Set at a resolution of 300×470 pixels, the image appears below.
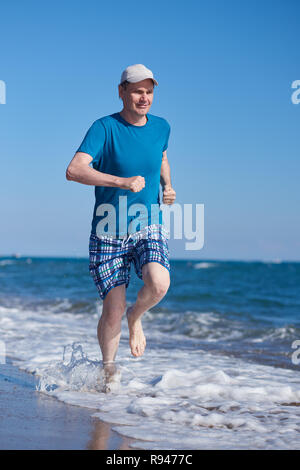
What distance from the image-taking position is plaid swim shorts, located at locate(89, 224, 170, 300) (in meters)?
3.46

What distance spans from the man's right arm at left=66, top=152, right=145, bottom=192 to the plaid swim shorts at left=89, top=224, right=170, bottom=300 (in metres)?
0.46

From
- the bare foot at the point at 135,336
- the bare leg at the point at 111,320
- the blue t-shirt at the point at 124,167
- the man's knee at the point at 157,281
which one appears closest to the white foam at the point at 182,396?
the bare leg at the point at 111,320

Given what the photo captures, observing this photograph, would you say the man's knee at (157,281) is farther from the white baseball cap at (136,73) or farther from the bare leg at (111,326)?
the white baseball cap at (136,73)

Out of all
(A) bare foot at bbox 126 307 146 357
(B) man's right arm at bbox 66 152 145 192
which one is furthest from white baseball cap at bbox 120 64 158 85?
(A) bare foot at bbox 126 307 146 357

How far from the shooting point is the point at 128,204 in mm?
3434

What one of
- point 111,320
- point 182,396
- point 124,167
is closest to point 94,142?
point 124,167

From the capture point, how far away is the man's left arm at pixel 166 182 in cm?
368

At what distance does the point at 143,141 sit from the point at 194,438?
5.86 feet

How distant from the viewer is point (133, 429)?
2.74 meters

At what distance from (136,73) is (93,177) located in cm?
75
